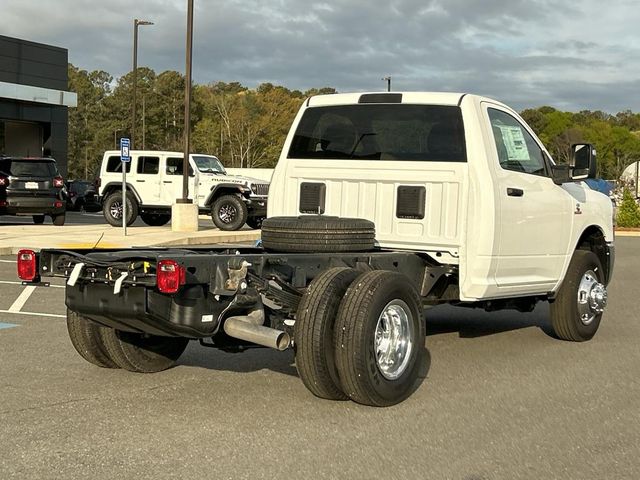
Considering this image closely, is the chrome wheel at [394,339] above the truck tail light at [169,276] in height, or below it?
below

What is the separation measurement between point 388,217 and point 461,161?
0.77 m

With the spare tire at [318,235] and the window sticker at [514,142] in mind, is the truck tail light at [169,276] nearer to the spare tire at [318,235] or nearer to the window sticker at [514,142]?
the spare tire at [318,235]

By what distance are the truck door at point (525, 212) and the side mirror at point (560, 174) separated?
51mm

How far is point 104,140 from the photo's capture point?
98312mm

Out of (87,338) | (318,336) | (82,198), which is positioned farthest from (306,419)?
(82,198)

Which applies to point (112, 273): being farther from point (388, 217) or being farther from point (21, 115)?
point (21, 115)

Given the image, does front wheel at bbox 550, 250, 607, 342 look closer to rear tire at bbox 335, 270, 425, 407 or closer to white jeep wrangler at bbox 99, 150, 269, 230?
rear tire at bbox 335, 270, 425, 407

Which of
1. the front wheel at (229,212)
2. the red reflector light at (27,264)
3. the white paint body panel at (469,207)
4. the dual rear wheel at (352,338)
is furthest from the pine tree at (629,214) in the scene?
the red reflector light at (27,264)

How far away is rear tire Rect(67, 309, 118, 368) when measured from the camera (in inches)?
242

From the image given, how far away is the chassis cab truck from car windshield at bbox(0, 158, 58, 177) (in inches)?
663

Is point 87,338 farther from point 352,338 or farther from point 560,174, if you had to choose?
point 560,174

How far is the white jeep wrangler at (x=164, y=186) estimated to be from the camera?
23.2 meters

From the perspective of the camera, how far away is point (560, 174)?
7.66 meters

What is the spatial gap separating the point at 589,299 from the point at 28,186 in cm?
1807
